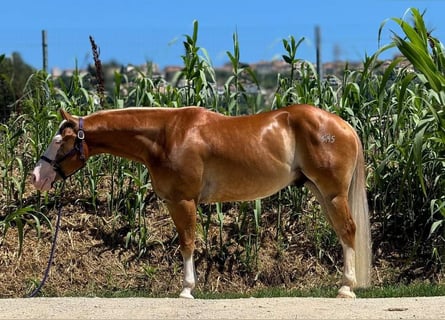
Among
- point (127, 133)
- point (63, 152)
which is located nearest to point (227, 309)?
point (127, 133)

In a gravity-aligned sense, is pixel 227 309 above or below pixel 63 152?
below

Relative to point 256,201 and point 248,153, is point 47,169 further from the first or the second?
point 256,201

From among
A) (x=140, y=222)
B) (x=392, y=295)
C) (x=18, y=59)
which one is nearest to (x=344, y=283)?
(x=392, y=295)

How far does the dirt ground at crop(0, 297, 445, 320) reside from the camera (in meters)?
5.36

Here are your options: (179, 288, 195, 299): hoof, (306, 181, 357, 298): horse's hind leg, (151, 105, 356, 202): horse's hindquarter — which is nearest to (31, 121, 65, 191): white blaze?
(151, 105, 356, 202): horse's hindquarter

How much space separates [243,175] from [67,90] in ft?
12.0

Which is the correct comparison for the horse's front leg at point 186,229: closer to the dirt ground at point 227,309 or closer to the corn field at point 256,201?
the dirt ground at point 227,309

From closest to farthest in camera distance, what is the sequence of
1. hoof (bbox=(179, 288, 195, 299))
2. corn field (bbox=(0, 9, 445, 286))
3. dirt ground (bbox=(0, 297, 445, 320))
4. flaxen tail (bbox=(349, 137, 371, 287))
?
dirt ground (bbox=(0, 297, 445, 320)) → hoof (bbox=(179, 288, 195, 299)) → flaxen tail (bbox=(349, 137, 371, 287)) → corn field (bbox=(0, 9, 445, 286))

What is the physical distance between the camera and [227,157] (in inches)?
257

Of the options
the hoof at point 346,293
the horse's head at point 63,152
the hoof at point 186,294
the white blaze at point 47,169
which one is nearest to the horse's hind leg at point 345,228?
the hoof at point 346,293

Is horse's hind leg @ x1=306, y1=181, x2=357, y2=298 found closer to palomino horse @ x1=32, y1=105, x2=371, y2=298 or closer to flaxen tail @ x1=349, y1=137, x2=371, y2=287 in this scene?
palomino horse @ x1=32, y1=105, x2=371, y2=298

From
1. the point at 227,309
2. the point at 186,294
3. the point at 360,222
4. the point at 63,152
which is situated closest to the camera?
the point at 227,309

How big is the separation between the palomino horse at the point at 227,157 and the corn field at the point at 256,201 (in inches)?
58.5

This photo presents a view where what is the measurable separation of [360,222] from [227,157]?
47.2 inches
